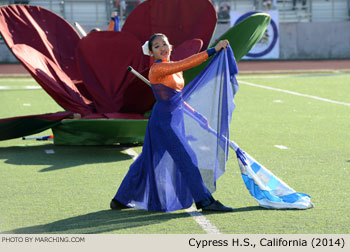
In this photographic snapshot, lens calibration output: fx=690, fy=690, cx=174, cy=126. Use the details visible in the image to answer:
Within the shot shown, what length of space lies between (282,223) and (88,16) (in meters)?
22.5

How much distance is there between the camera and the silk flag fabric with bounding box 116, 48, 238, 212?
5105 mm

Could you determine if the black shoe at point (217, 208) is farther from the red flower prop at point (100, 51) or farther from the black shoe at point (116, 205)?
the red flower prop at point (100, 51)

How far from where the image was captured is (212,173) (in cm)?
520

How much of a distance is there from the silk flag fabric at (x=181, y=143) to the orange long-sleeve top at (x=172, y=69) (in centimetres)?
5

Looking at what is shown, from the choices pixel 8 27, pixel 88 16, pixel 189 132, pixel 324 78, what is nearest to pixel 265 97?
pixel 324 78

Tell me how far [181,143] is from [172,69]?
0.55m

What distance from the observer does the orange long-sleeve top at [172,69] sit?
4969 mm

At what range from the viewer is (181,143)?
16.8 feet

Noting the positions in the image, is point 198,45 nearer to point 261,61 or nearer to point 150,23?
point 150,23

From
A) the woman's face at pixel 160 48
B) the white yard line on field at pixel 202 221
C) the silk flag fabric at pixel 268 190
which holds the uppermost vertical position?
the woman's face at pixel 160 48

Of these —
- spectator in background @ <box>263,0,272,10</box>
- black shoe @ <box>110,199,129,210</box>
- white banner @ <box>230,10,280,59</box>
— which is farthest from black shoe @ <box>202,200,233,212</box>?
spectator in background @ <box>263,0,272,10</box>

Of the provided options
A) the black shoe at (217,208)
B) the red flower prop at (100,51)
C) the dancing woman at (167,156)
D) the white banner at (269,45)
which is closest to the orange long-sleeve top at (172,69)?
the dancing woman at (167,156)

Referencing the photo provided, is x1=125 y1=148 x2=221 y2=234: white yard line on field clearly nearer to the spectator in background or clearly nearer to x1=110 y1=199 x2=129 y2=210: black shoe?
x1=110 y1=199 x2=129 y2=210: black shoe

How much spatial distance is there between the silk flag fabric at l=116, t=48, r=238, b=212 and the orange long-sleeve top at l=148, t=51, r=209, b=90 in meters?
0.05
